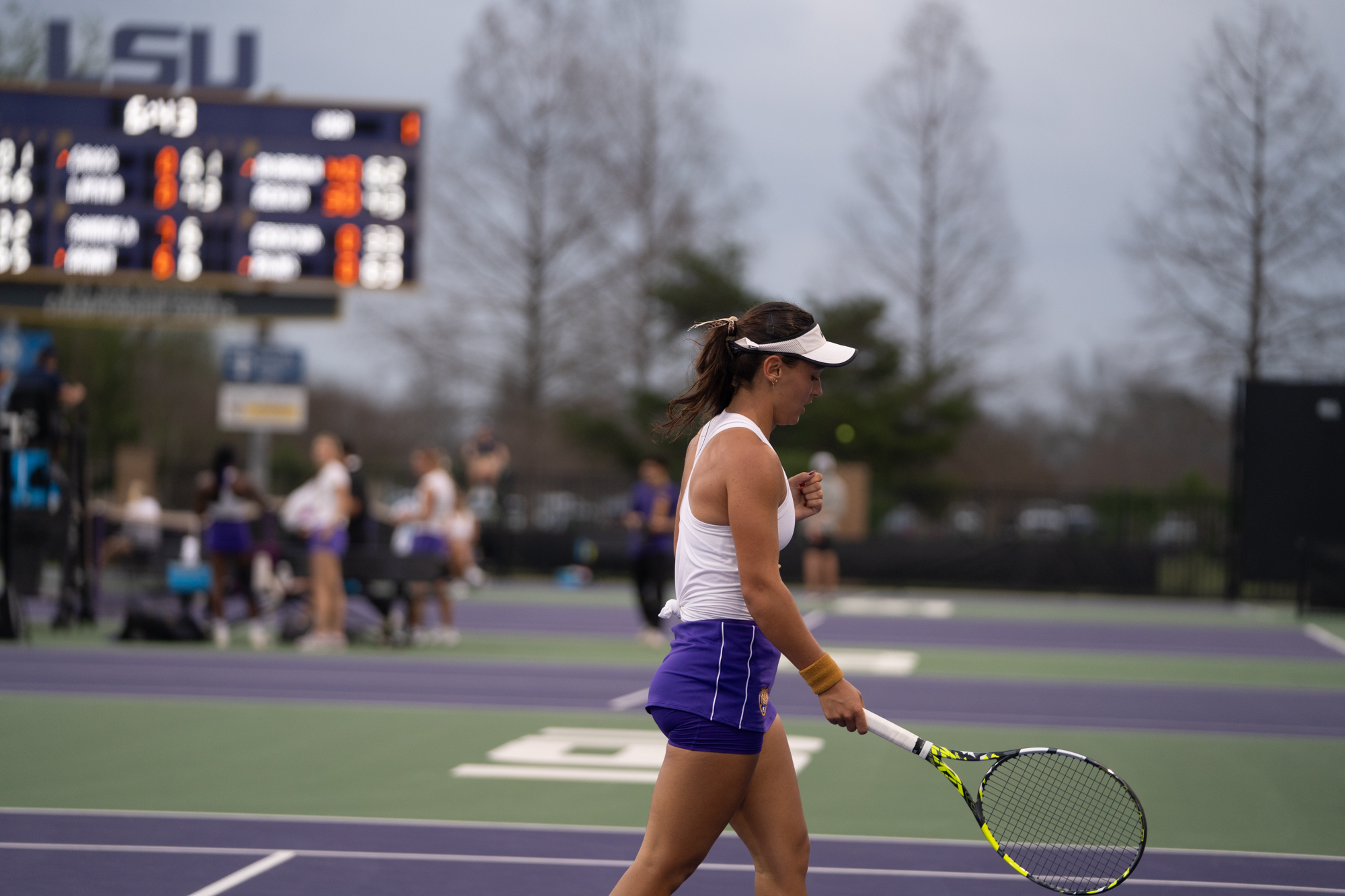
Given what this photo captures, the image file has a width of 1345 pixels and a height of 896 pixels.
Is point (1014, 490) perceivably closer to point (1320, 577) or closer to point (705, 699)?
point (1320, 577)

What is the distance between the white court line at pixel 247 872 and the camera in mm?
5234

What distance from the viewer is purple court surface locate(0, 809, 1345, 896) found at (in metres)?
5.39

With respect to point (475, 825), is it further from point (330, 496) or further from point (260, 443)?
point (260, 443)

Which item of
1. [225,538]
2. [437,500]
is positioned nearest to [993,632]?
[437,500]

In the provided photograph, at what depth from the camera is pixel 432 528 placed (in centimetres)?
1534

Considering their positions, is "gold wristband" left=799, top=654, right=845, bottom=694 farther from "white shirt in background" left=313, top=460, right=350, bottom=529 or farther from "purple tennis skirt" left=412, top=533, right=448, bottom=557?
"purple tennis skirt" left=412, top=533, right=448, bottom=557

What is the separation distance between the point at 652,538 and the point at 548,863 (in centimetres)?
904

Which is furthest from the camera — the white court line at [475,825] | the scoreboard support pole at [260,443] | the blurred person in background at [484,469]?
the blurred person in background at [484,469]

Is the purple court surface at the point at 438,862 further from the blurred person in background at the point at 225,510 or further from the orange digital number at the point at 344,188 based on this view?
the orange digital number at the point at 344,188

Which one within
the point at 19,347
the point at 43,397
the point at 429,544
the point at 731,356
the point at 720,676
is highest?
the point at 19,347

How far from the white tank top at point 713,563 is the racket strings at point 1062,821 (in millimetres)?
1049

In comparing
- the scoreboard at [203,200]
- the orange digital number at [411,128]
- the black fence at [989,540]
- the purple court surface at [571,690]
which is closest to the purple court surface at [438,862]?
the purple court surface at [571,690]

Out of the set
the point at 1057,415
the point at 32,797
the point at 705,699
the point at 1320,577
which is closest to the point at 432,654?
the point at 32,797

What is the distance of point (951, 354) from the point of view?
40062mm
